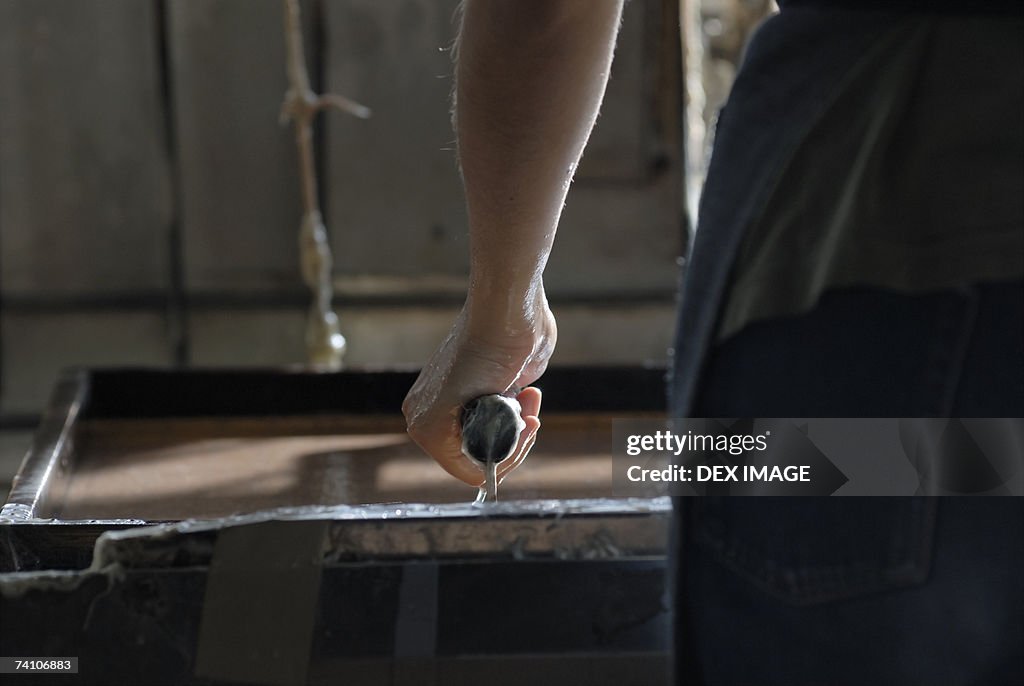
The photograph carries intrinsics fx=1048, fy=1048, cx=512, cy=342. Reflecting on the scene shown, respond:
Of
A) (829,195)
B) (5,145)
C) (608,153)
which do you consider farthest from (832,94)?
(5,145)

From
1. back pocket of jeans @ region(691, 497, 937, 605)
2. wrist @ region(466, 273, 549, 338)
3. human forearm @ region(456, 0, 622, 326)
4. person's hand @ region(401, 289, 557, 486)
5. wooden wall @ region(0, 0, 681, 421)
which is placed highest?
wooden wall @ region(0, 0, 681, 421)

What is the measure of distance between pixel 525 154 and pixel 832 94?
0.21 m

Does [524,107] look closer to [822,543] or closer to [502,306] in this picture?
[502,306]

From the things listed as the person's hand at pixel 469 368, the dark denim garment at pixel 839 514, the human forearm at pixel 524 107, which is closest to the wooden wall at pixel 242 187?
the person's hand at pixel 469 368

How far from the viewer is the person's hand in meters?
0.87

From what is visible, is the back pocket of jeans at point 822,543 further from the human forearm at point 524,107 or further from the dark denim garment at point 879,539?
the human forearm at point 524,107

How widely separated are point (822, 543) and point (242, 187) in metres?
2.84

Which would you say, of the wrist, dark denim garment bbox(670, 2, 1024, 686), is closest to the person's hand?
the wrist

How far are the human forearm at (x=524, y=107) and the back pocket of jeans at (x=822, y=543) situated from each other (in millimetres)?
259

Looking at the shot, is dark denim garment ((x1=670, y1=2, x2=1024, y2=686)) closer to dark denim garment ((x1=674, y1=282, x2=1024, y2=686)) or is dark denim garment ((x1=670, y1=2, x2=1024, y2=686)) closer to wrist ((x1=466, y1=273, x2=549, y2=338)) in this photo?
dark denim garment ((x1=674, y1=282, x2=1024, y2=686))

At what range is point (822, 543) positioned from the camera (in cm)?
67

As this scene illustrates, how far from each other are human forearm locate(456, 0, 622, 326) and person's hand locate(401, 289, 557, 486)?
6 centimetres

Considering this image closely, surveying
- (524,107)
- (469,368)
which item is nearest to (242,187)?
(469,368)

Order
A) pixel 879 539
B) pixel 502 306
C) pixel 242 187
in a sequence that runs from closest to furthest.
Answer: pixel 879 539, pixel 502 306, pixel 242 187
